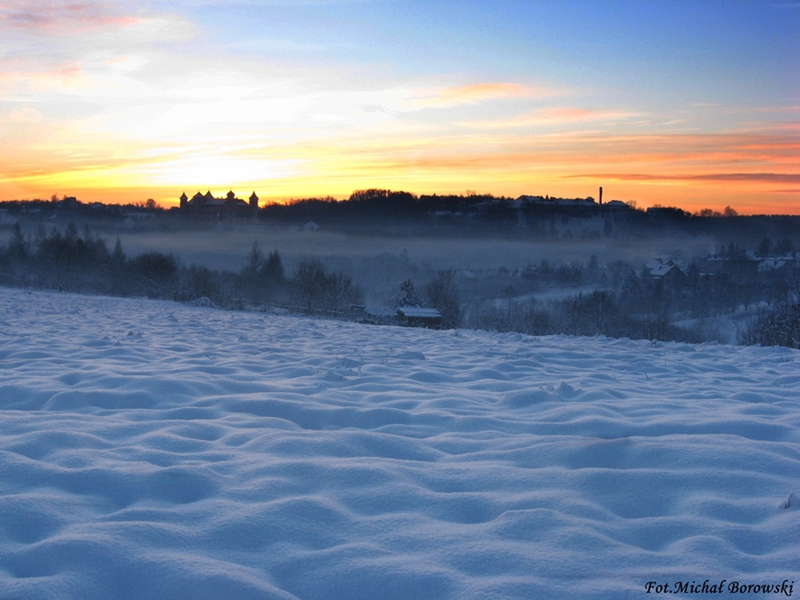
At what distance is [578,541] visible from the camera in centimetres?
Result: 246

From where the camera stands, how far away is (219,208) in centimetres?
13700

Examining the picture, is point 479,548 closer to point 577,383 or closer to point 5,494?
point 5,494

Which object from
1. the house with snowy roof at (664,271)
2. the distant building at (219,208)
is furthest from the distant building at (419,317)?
the distant building at (219,208)

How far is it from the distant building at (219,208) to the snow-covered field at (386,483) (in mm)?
135000

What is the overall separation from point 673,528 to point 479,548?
96 cm

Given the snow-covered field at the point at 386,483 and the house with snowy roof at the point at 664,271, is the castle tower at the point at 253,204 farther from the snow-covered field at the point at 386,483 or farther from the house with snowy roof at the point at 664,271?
the snow-covered field at the point at 386,483

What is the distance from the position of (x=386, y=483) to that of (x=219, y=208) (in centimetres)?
14254

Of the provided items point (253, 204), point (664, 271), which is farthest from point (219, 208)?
point (664, 271)

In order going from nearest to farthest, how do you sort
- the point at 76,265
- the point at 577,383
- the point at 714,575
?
the point at 714,575
the point at 577,383
the point at 76,265

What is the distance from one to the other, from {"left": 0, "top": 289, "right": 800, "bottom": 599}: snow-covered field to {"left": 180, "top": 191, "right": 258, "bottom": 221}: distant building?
135000 mm

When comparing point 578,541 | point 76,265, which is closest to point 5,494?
point 578,541

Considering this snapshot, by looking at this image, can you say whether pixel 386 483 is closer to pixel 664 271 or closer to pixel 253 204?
pixel 664 271

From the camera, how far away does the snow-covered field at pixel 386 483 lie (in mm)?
2209

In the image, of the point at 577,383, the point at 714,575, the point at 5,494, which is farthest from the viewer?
the point at 577,383
